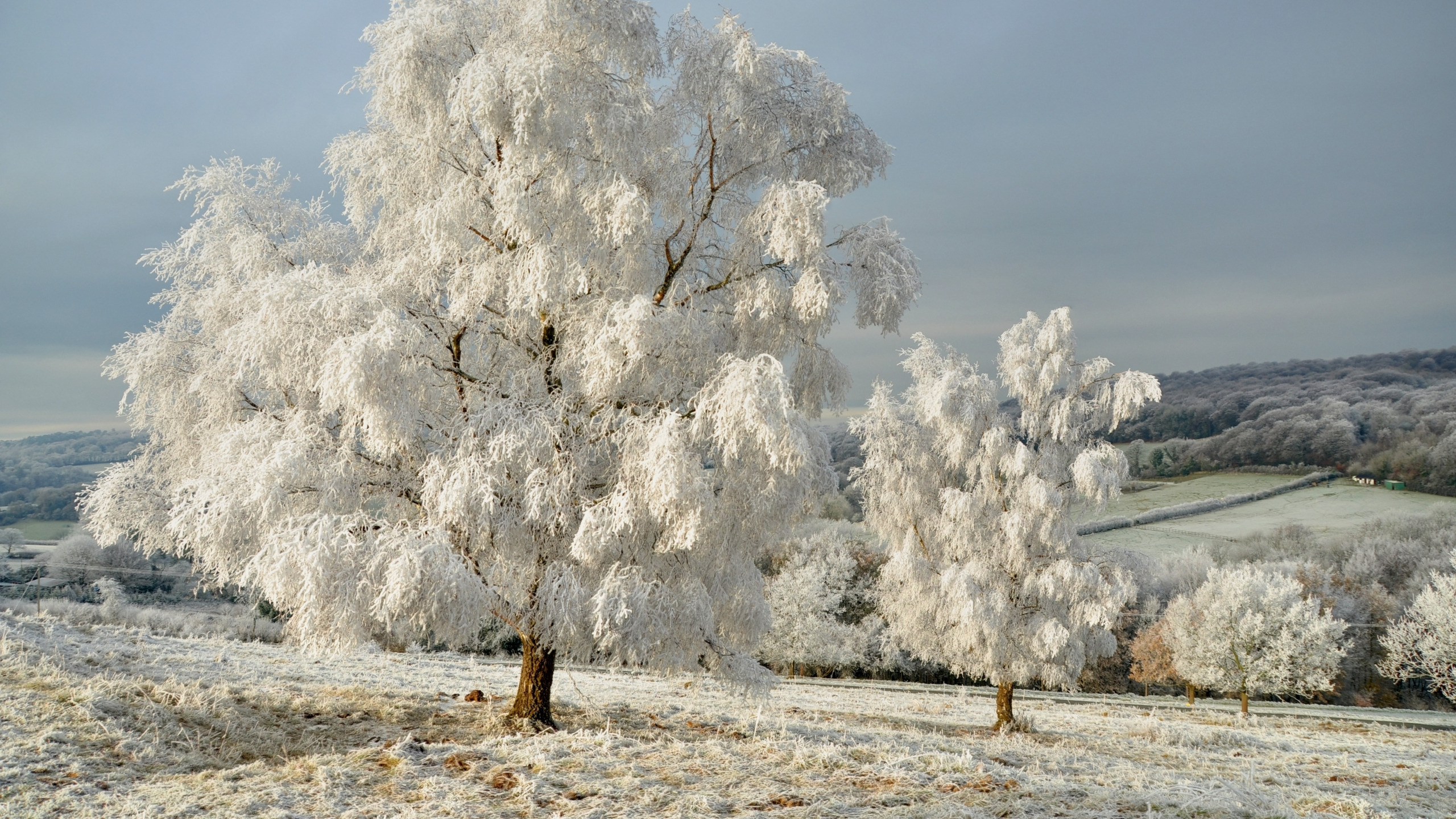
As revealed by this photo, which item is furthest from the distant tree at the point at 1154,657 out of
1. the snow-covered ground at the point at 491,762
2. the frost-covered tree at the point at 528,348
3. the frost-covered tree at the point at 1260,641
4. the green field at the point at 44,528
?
the green field at the point at 44,528

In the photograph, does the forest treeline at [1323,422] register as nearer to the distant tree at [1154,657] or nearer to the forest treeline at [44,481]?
the distant tree at [1154,657]

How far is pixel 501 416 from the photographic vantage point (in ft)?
26.3

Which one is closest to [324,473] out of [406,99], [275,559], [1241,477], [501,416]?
[275,559]

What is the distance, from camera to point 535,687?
9016 mm

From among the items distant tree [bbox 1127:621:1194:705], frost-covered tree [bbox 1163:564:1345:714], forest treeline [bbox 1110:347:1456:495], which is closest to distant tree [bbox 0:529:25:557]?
distant tree [bbox 1127:621:1194:705]

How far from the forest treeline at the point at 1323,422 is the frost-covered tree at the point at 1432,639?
18.2 metres

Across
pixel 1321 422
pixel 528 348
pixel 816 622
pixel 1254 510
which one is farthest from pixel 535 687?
pixel 1321 422

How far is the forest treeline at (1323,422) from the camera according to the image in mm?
50062

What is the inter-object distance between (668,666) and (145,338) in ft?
25.5

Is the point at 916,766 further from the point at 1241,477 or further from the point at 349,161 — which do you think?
the point at 1241,477

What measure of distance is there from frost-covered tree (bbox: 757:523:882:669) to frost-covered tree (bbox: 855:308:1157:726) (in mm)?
22131

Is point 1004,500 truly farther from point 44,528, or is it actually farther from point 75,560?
point 44,528

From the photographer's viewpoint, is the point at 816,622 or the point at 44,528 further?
the point at 44,528

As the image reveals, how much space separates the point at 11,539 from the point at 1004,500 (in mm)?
49018
